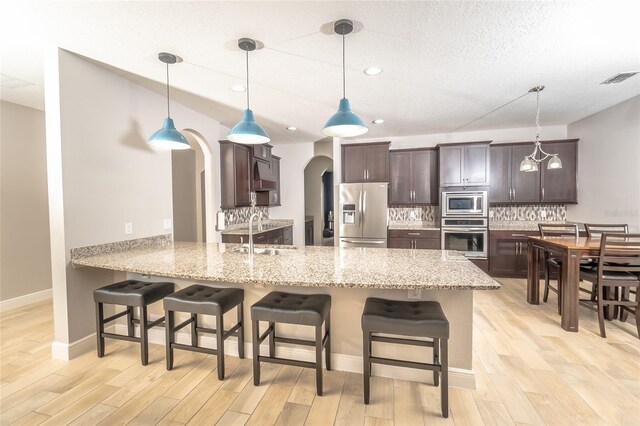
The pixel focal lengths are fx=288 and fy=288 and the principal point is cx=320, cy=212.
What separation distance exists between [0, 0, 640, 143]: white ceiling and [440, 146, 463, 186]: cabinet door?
47.4 inches

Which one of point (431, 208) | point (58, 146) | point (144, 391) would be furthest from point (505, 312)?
point (58, 146)

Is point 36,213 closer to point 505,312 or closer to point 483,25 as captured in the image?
point 483,25

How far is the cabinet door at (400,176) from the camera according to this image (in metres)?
5.32

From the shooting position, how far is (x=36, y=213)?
3840 mm

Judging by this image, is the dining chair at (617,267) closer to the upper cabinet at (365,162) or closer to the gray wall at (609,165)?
the gray wall at (609,165)

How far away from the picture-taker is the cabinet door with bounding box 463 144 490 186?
4.82 metres

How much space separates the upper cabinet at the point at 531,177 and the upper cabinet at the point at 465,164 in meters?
0.30

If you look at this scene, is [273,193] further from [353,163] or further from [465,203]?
[465,203]

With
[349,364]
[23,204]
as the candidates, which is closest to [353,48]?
[349,364]

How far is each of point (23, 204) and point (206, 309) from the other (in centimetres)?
356

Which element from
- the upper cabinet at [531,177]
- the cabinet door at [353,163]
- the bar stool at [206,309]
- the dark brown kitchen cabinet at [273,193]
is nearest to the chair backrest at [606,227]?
the upper cabinet at [531,177]

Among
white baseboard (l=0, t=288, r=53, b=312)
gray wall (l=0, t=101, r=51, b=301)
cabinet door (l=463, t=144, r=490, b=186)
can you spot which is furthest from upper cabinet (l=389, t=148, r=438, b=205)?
white baseboard (l=0, t=288, r=53, b=312)

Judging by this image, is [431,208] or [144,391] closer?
[144,391]

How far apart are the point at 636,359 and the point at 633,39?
2550mm
